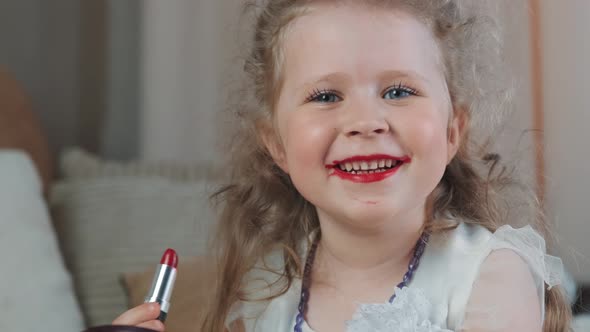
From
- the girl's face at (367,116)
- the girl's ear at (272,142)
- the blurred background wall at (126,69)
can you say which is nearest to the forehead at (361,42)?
the girl's face at (367,116)

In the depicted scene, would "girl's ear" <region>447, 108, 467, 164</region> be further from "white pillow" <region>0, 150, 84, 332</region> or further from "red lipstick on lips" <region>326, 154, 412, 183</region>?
"white pillow" <region>0, 150, 84, 332</region>

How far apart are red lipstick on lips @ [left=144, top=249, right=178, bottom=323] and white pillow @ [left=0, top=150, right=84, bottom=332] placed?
23.9 inches

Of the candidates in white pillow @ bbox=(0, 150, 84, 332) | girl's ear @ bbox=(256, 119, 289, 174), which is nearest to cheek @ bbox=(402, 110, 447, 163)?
girl's ear @ bbox=(256, 119, 289, 174)

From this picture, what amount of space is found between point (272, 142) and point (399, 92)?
9.5 inches

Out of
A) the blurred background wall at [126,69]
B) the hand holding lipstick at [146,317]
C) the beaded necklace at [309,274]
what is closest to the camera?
the hand holding lipstick at [146,317]

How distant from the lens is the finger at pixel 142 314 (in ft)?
3.09

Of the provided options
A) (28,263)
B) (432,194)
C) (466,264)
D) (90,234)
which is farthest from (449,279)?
(90,234)

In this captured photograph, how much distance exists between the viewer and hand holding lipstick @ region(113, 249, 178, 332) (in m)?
0.94

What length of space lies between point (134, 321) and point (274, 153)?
32 centimetres

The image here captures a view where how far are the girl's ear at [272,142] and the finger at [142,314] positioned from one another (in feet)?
0.92

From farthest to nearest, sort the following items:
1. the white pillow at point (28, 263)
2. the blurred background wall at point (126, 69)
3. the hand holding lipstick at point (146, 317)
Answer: the blurred background wall at point (126, 69)
the white pillow at point (28, 263)
the hand holding lipstick at point (146, 317)

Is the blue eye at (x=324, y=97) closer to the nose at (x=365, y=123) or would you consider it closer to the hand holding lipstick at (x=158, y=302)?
the nose at (x=365, y=123)

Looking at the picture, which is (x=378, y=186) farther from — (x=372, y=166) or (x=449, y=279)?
(x=449, y=279)

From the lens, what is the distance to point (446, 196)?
1.14m
